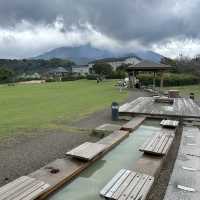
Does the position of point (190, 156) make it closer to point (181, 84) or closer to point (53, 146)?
point (53, 146)

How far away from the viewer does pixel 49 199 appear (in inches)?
117

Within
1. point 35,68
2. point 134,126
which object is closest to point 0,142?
point 134,126

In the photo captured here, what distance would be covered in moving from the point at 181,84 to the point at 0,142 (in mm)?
24850

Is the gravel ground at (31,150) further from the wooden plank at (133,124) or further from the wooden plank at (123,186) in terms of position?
the wooden plank at (123,186)

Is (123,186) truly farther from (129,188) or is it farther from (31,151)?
(31,151)

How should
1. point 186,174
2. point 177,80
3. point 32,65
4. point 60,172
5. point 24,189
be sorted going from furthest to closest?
point 32,65 → point 177,80 → point 186,174 → point 60,172 → point 24,189

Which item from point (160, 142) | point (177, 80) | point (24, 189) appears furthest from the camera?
point (177, 80)

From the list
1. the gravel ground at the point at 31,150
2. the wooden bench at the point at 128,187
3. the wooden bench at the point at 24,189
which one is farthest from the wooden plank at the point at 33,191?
the gravel ground at the point at 31,150

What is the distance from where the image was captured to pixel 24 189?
286 centimetres

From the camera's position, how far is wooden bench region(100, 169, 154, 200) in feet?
8.76

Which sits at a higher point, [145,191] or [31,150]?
[145,191]

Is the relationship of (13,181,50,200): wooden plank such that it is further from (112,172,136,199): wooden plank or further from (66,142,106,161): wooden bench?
(66,142,106,161): wooden bench

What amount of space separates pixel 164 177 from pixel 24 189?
2.17 meters

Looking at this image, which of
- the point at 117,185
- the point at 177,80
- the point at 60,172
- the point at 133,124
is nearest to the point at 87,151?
the point at 60,172
